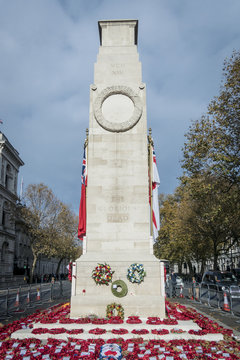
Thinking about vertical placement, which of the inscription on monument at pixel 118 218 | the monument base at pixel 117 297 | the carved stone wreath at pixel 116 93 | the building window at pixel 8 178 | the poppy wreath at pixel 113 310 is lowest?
the poppy wreath at pixel 113 310

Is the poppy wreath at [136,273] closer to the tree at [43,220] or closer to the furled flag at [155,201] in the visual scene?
the furled flag at [155,201]

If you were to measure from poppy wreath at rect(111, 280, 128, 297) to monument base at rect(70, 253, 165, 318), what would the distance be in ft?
0.43

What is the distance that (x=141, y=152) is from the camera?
14.2m

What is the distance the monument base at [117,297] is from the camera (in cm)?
1209

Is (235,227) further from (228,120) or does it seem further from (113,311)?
(113,311)

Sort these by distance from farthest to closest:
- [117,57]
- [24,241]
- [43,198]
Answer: [24,241]
[43,198]
[117,57]

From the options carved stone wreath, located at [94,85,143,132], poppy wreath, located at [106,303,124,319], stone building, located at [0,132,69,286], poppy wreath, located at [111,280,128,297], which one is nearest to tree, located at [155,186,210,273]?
carved stone wreath, located at [94,85,143,132]

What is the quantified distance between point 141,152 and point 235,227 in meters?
27.8

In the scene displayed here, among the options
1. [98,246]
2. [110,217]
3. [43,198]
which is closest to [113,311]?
[98,246]

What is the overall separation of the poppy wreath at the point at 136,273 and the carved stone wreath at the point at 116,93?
6204 millimetres

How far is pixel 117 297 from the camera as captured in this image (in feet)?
40.3

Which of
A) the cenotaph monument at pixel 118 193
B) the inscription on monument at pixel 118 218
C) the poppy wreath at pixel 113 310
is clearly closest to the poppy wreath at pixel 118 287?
the cenotaph monument at pixel 118 193

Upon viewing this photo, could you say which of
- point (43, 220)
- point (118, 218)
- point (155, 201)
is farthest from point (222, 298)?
point (43, 220)

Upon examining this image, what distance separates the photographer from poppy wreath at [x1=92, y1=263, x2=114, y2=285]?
12352mm
